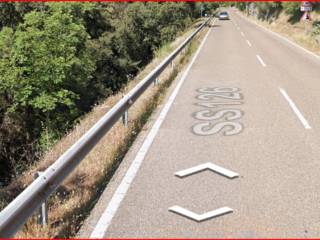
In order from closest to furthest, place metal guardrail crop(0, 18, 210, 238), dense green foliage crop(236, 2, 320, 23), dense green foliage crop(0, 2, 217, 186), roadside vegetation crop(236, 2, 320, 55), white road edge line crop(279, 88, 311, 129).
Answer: metal guardrail crop(0, 18, 210, 238)
white road edge line crop(279, 88, 311, 129)
dense green foliage crop(0, 2, 217, 186)
roadside vegetation crop(236, 2, 320, 55)
dense green foliage crop(236, 2, 320, 23)

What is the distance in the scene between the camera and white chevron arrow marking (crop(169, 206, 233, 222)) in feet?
14.8

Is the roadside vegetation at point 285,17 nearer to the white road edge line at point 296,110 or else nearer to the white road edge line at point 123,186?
the white road edge line at point 296,110

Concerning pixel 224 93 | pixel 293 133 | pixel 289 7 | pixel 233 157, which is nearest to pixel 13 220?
pixel 233 157

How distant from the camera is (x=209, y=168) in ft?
19.7

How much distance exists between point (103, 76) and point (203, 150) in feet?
120

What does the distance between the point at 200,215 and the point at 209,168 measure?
59.4 inches

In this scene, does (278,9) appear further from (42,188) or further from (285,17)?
(42,188)

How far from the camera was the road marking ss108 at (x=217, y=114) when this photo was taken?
8039 mm

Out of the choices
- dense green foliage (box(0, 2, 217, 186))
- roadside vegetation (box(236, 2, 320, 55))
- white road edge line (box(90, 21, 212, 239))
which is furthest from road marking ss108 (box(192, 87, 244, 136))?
roadside vegetation (box(236, 2, 320, 55))

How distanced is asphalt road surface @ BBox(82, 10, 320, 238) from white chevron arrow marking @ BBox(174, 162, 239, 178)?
0.04 feet

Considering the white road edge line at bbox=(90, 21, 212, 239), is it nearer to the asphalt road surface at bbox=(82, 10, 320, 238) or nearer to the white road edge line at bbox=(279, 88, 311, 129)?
the asphalt road surface at bbox=(82, 10, 320, 238)

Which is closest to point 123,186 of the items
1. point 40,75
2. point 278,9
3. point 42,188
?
point 42,188

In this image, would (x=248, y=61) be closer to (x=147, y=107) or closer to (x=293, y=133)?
(x=147, y=107)

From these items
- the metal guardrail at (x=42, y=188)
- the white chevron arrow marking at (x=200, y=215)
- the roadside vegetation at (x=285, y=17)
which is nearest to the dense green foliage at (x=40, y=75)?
the metal guardrail at (x=42, y=188)
